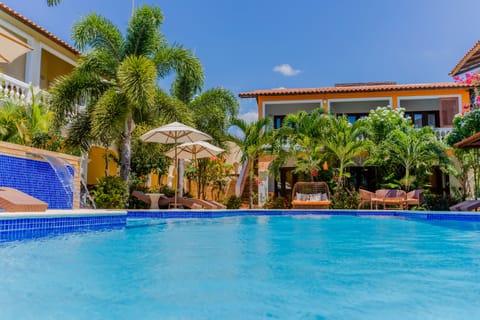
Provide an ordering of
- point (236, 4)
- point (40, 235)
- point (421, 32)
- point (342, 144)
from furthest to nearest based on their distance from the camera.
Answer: point (236, 4), point (421, 32), point (342, 144), point (40, 235)

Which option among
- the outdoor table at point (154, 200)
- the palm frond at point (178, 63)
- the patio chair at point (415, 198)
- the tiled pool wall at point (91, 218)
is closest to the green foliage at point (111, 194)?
the tiled pool wall at point (91, 218)

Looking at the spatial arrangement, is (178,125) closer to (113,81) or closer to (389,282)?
(113,81)

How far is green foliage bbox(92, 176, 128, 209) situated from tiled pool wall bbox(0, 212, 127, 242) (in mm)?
4118

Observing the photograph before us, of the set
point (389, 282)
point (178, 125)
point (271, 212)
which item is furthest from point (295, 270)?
point (271, 212)

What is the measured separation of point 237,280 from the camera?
132 inches

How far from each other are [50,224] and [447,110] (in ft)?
61.2

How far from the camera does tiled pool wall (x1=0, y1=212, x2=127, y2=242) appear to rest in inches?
222

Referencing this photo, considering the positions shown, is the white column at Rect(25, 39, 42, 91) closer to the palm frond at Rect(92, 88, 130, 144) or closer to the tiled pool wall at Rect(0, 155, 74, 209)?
the palm frond at Rect(92, 88, 130, 144)

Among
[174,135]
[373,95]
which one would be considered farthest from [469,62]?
[174,135]

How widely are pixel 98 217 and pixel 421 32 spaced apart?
20385 millimetres

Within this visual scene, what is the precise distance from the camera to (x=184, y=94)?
17203mm

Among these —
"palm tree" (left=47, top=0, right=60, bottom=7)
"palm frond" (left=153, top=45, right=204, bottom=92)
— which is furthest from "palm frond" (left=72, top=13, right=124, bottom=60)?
"palm tree" (left=47, top=0, right=60, bottom=7)

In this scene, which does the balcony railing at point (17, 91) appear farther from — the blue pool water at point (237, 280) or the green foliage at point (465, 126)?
the green foliage at point (465, 126)

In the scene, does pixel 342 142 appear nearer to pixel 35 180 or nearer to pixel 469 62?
pixel 469 62
